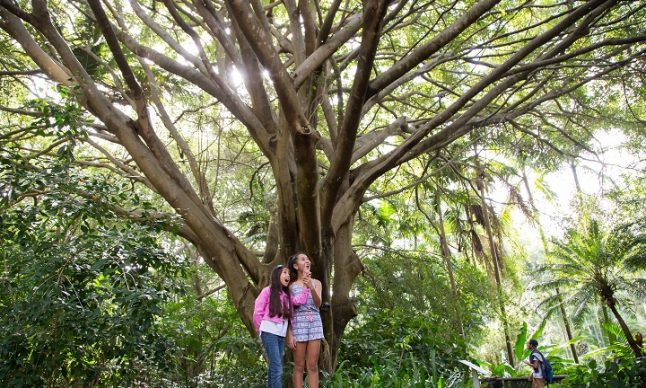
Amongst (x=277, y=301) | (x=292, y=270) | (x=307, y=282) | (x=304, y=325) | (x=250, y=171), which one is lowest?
(x=304, y=325)

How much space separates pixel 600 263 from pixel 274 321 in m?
11.8

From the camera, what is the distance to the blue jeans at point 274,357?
4.01 meters

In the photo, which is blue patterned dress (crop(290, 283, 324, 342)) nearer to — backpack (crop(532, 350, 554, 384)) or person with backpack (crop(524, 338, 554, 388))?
person with backpack (crop(524, 338, 554, 388))

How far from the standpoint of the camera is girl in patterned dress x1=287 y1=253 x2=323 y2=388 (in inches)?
165

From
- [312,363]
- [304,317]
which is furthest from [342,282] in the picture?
[312,363]

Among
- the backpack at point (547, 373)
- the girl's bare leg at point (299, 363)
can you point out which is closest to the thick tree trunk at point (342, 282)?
the girl's bare leg at point (299, 363)

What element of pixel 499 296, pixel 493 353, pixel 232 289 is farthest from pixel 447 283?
pixel 493 353

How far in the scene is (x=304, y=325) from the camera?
4.27 meters

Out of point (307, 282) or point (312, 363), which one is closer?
point (312, 363)

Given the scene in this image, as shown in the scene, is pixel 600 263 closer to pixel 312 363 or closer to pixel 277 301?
pixel 312 363

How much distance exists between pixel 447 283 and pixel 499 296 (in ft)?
3.66

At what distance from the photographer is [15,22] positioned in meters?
5.38

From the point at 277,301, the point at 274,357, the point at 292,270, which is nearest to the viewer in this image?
the point at 274,357

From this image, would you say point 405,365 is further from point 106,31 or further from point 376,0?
point 106,31
